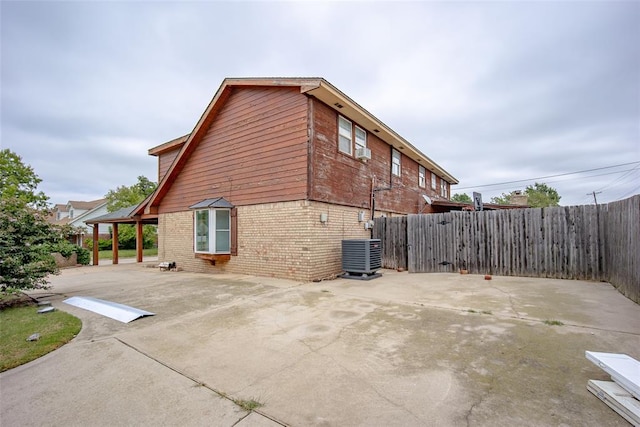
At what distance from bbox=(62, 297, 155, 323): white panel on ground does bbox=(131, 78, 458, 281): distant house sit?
4.11m

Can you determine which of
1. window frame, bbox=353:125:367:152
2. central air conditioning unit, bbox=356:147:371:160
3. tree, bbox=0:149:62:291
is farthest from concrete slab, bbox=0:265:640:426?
window frame, bbox=353:125:367:152

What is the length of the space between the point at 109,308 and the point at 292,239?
15.0ft

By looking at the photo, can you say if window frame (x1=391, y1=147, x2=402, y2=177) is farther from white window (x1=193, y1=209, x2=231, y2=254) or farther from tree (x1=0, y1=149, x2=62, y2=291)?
tree (x1=0, y1=149, x2=62, y2=291)

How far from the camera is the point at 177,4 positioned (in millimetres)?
8453

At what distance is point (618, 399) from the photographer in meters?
1.99

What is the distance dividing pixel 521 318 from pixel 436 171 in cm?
1631

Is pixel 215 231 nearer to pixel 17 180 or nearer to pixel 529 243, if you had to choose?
pixel 529 243

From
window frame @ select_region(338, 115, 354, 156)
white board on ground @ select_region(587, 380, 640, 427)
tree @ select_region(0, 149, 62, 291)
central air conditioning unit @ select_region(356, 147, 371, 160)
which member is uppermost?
window frame @ select_region(338, 115, 354, 156)

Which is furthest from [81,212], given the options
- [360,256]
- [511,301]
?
[511,301]

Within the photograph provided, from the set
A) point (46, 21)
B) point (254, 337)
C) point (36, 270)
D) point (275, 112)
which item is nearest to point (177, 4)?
point (46, 21)

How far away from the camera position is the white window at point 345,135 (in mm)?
9578

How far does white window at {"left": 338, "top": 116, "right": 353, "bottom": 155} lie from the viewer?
9.58m

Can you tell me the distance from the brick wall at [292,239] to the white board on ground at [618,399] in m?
6.31

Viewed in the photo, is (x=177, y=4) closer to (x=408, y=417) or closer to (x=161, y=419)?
(x=161, y=419)
